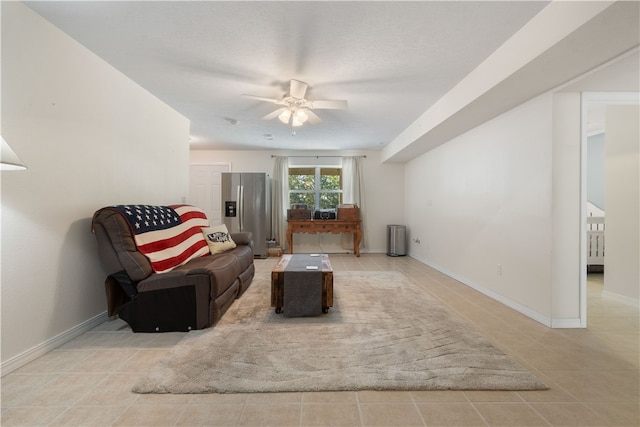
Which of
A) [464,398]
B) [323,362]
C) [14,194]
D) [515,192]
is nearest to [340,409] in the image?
[323,362]

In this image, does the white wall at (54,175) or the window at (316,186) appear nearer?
the white wall at (54,175)

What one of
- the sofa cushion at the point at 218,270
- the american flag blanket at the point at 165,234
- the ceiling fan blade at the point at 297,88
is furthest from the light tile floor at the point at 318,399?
the ceiling fan blade at the point at 297,88

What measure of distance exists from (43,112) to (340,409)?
2.70 m

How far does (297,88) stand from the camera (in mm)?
2727

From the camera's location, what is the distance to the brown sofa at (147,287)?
2.11m

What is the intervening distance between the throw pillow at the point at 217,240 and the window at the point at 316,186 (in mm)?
2855

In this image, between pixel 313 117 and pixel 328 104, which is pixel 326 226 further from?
pixel 328 104

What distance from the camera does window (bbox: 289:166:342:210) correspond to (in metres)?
6.22

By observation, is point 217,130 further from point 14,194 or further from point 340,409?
point 340,409

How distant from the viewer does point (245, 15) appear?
182 centimetres

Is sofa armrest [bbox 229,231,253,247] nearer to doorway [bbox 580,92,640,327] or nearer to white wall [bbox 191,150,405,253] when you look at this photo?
white wall [bbox 191,150,405,253]

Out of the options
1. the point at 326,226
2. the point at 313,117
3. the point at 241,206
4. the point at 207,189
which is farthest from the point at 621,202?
the point at 207,189

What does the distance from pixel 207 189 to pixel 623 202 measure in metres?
6.62

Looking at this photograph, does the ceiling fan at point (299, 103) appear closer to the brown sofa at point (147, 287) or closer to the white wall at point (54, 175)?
the white wall at point (54, 175)
